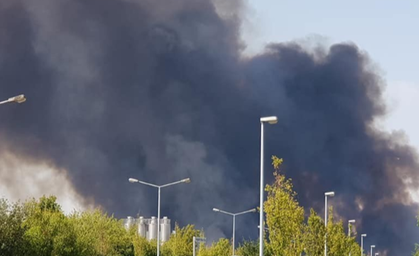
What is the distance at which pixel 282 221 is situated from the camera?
2101 inches

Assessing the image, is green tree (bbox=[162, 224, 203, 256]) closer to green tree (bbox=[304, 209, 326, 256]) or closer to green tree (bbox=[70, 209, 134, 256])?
green tree (bbox=[70, 209, 134, 256])

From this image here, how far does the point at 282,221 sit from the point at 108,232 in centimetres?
4521

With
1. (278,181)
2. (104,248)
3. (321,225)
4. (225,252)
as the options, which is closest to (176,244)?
(225,252)

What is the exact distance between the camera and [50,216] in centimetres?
7612

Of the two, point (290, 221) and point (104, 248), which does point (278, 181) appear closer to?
point (290, 221)

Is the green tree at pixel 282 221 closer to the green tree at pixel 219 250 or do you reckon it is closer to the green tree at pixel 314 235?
the green tree at pixel 314 235

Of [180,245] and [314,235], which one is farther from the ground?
[180,245]

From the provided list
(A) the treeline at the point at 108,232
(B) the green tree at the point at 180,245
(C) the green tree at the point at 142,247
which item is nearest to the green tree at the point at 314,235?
(A) the treeline at the point at 108,232

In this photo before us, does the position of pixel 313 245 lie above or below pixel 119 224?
below

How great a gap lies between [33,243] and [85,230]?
15.1m

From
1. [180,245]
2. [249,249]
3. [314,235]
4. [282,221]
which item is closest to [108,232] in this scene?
[180,245]

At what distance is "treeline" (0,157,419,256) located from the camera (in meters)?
53.8

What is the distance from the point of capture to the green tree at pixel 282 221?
2098 inches

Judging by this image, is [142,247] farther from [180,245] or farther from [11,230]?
[11,230]
